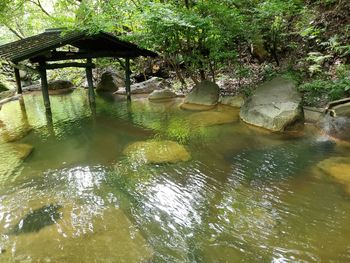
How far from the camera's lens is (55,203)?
4.57m

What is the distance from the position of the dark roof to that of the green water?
312 centimetres

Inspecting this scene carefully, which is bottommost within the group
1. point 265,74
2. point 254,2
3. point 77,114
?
point 77,114

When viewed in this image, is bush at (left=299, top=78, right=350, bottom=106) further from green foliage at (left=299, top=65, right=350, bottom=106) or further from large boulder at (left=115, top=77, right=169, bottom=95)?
large boulder at (left=115, top=77, right=169, bottom=95)

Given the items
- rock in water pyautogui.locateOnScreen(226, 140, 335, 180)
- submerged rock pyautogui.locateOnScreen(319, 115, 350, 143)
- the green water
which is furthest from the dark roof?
submerged rock pyautogui.locateOnScreen(319, 115, 350, 143)

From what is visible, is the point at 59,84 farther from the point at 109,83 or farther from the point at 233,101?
the point at 233,101

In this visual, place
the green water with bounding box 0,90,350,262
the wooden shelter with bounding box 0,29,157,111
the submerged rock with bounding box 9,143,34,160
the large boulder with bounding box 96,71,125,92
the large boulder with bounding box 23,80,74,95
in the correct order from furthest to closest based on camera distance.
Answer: the large boulder with bounding box 23,80,74,95 → the large boulder with bounding box 96,71,125,92 → the wooden shelter with bounding box 0,29,157,111 → the submerged rock with bounding box 9,143,34,160 → the green water with bounding box 0,90,350,262

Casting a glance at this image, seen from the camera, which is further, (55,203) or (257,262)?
(55,203)

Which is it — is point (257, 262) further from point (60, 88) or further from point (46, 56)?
point (60, 88)

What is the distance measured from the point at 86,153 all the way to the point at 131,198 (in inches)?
98.7

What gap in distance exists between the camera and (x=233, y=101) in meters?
10.4

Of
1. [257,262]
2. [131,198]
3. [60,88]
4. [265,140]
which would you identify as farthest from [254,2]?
[60,88]

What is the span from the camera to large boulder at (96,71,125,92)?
1658 centimetres

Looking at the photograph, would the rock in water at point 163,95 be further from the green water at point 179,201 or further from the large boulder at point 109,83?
the green water at point 179,201

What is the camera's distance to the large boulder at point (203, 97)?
10.7 metres
